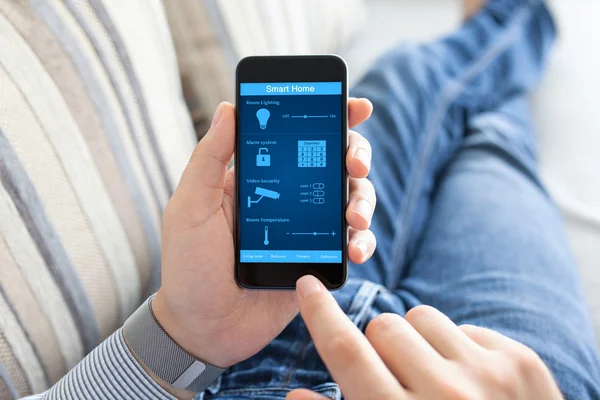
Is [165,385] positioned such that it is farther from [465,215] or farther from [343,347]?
[465,215]

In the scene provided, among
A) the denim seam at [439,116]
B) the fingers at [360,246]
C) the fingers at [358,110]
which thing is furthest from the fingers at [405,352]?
the denim seam at [439,116]

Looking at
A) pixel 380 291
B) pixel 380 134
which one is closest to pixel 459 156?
pixel 380 134

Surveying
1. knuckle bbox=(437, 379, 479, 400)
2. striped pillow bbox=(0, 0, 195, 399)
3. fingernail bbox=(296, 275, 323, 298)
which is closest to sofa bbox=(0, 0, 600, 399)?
striped pillow bbox=(0, 0, 195, 399)

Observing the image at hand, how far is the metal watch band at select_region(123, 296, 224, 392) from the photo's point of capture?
0.47 m

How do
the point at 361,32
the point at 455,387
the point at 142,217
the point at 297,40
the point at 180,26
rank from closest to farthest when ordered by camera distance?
the point at 455,387
the point at 142,217
the point at 180,26
the point at 297,40
the point at 361,32

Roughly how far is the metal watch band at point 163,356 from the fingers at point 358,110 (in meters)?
0.29

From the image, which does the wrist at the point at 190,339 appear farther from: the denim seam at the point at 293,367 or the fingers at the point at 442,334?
the fingers at the point at 442,334

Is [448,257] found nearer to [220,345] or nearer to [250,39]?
[220,345]

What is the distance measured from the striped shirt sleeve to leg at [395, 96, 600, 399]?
321mm

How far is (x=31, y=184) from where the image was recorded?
1.52ft

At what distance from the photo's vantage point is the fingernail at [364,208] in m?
0.48

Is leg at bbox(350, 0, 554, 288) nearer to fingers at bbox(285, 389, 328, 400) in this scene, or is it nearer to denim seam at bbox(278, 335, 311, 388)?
denim seam at bbox(278, 335, 311, 388)

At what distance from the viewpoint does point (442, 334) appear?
36 cm

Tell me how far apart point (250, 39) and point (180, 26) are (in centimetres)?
11
